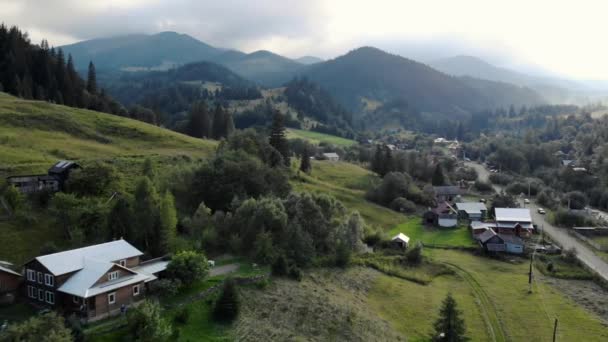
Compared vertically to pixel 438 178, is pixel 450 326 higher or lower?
lower

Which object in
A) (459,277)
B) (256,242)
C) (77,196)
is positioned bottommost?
(459,277)

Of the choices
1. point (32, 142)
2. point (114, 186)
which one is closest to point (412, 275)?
point (114, 186)

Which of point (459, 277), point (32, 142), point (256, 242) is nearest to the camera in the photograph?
point (256, 242)

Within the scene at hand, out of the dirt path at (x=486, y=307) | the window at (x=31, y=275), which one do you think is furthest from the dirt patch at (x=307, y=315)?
the window at (x=31, y=275)

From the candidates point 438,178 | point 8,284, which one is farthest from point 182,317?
point 438,178

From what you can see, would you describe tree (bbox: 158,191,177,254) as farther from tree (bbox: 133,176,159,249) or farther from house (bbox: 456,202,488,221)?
house (bbox: 456,202,488,221)

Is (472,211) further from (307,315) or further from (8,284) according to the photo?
(8,284)

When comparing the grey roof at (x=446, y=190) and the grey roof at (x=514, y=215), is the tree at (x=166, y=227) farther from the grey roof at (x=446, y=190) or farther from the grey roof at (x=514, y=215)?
the grey roof at (x=446, y=190)

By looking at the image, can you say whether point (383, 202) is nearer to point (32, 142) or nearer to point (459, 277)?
point (459, 277)
